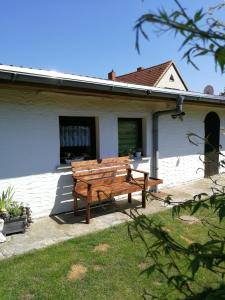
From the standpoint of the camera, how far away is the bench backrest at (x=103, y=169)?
5.66 m

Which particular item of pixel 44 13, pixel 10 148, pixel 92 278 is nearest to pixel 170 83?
pixel 44 13

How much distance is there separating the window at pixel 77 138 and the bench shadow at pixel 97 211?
1.18m

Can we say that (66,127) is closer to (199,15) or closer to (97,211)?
(97,211)

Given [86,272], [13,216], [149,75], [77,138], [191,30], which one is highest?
[149,75]

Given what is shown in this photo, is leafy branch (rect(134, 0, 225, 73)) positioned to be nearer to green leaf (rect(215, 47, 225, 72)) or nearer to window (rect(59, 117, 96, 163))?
green leaf (rect(215, 47, 225, 72))

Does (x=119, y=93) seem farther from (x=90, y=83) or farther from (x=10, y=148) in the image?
(x=10, y=148)

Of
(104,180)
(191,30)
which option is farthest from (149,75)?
(191,30)

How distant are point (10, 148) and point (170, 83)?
2066 centimetres

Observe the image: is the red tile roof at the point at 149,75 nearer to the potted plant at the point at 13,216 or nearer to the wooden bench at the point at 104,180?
the wooden bench at the point at 104,180

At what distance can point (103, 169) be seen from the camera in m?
6.08

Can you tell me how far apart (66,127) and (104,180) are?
1.46 m

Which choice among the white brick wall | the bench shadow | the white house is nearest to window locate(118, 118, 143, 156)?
the white house

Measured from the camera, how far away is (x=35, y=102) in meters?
5.30

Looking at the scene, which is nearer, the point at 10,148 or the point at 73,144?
the point at 10,148
